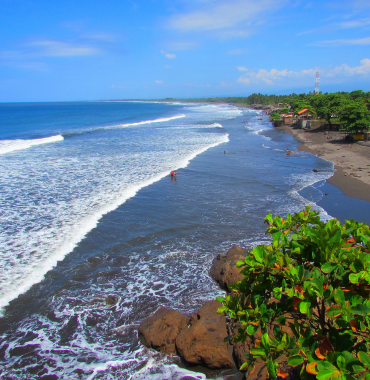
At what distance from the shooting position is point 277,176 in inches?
843

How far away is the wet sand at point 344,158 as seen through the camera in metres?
18.2

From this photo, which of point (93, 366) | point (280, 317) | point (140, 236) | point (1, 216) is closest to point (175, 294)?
point (93, 366)

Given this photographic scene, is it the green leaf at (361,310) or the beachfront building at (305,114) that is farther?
the beachfront building at (305,114)

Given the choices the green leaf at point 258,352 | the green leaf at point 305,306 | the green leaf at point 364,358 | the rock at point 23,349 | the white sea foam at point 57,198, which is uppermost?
the green leaf at point 305,306

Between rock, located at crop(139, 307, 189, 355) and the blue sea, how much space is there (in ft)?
0.64

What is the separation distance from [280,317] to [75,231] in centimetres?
1099

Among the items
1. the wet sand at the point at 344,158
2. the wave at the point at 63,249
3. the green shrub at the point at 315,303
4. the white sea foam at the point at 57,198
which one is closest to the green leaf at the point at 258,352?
the green shrub at the point at 315,303

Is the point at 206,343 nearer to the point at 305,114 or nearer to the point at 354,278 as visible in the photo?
the point at 354,278

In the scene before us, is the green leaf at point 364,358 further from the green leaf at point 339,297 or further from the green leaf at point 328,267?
the green leaf at point 328,267

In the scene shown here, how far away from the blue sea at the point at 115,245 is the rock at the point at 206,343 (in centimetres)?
22

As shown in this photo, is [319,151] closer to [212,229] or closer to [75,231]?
[212,229]

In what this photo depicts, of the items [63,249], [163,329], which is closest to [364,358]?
[163,329]

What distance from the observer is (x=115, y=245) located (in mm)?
11422

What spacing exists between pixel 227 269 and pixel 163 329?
2786 millimetres
